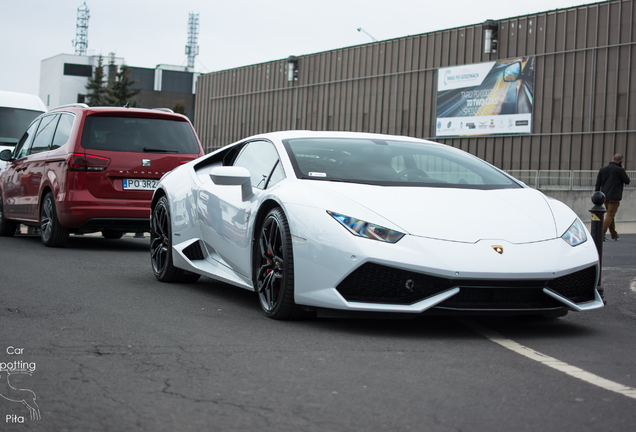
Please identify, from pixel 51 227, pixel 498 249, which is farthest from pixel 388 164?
pixel 51 227

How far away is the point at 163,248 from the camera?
734cm

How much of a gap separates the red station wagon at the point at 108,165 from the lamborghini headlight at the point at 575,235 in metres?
5.97

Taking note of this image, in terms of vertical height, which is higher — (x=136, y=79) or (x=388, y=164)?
(x=136, y=79)

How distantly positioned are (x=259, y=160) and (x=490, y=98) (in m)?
41.7

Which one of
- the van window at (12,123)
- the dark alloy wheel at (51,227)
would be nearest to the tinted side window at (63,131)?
the dark alloy wheel at (51,227)

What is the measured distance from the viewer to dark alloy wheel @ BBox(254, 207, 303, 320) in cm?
502

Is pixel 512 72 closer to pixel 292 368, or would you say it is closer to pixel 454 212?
pixel 454 212

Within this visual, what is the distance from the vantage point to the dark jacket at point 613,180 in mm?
16828

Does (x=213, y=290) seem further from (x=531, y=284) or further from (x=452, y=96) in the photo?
(x=452, y=96)

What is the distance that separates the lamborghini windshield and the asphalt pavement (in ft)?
3.02

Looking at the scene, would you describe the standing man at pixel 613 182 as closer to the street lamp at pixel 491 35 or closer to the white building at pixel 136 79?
the street lamp at pixel 491 35

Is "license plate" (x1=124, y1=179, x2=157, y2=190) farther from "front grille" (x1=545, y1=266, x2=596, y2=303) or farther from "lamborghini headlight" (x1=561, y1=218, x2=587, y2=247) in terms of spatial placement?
"front grille" (x1=545, y1=266, x2=596, y2=303)

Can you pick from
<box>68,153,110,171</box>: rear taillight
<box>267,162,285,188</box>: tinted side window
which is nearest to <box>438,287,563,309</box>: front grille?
<box>267,162,285,188</box>: tinted side window

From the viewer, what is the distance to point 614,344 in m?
4.77
